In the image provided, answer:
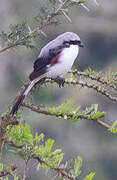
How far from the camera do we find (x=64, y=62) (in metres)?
2.61

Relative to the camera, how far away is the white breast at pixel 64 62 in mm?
2546

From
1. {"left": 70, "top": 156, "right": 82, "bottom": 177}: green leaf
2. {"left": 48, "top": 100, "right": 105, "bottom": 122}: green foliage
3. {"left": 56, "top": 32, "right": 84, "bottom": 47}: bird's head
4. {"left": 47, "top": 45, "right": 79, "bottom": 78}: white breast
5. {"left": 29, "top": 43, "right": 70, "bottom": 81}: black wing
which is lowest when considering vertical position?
{"left": 70, "top": 156, "right": 82, "bottom": 177}: green leaf

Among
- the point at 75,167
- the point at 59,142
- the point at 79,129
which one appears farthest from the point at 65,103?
the point at 79,129

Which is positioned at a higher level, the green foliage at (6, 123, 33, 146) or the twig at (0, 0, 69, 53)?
the twig at (0, 0, 69, 53)

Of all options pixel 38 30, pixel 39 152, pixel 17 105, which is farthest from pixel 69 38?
pixel 39 152

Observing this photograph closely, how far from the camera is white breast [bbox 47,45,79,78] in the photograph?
255 centimetres

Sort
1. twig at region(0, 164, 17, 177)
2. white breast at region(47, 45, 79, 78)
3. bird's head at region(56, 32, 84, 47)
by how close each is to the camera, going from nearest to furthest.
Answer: twig at region(0, 164, 17, 177) < white breast at region(47, 45, 79, 78) < bird's head at region(56, 32, 84, 47)

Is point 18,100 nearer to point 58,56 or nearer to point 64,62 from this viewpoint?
A: point 64,62

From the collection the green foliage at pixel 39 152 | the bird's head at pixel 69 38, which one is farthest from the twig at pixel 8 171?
the bird's head at pixel 69 38

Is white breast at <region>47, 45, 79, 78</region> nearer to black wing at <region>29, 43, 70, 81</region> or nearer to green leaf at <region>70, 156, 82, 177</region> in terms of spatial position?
black wing at <region>29, 43, 70, 81</region>

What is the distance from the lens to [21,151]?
4.70 feet

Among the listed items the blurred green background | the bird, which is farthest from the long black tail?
the blurred green background

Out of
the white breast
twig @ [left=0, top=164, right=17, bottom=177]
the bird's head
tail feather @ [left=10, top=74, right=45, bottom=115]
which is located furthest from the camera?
the bird's head

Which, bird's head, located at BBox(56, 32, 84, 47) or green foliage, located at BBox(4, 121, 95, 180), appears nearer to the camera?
green foliage, located at BBox(4, 121, 95, 180)
